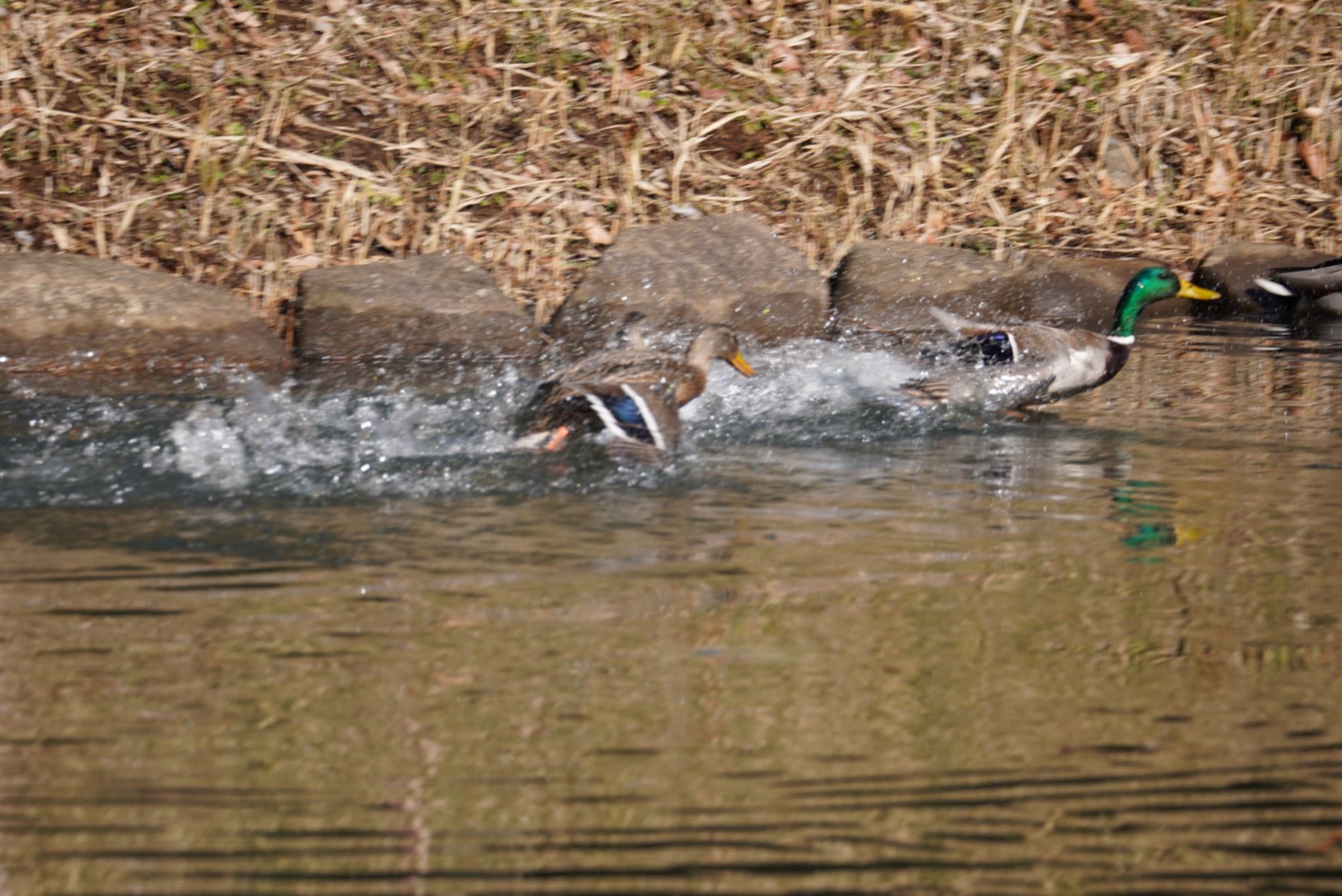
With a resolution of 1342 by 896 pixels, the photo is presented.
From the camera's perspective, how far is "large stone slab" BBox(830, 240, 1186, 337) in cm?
816

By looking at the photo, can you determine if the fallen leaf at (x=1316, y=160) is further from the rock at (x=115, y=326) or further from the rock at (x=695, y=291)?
the rock at (x=115, y=326)

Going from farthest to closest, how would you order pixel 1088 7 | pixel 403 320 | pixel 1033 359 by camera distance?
pixel 1088 7
pixel 403 320
pixel 1033 359

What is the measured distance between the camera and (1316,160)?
10.4 meters

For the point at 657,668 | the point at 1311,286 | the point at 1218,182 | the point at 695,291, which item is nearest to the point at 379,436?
the point at 657,668

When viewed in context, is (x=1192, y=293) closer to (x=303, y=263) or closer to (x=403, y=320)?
(x=403, y=320)

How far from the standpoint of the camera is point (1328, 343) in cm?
841

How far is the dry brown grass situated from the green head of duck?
1.65 m

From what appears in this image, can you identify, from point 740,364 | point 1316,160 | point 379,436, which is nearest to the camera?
point 379,436

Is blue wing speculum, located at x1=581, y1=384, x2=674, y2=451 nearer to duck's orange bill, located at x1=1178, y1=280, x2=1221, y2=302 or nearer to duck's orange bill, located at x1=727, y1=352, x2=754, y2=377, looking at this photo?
duck's orange bill, located at x1=727, y1=352, x2=754, y2=377

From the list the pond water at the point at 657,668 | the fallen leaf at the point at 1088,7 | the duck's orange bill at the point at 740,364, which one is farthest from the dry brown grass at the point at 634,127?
the pond water at the point at 657,668

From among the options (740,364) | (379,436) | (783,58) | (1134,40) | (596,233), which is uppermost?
(1134,40)

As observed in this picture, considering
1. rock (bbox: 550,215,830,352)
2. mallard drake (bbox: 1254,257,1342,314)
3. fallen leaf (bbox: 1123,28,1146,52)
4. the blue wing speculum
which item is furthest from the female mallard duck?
fallen leaf (bbox: 1123,28,1146,52)

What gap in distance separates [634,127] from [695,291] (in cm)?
193

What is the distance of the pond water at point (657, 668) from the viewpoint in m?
2.53
